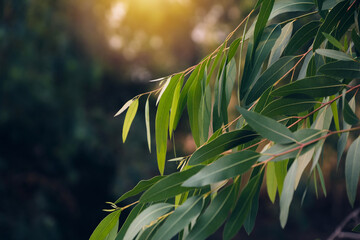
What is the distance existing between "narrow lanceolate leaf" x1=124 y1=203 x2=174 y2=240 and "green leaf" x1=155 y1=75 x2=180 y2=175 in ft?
0.43

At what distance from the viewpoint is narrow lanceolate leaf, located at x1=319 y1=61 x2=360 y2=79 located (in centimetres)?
48

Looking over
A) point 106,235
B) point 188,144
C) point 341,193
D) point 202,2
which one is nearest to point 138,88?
point 188,144

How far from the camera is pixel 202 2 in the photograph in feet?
21.9

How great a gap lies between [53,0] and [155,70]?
1.50 metres

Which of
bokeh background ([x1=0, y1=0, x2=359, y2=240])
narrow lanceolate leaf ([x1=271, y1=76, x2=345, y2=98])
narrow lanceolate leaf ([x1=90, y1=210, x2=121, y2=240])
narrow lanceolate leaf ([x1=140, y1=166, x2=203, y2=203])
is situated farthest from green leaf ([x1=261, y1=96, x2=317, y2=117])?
bokeh background ([x1=0, y1=0, x2=359, y2=240])

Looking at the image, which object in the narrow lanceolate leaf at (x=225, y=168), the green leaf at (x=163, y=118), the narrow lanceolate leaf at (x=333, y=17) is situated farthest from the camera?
the green leaf at (x=163, y=118)

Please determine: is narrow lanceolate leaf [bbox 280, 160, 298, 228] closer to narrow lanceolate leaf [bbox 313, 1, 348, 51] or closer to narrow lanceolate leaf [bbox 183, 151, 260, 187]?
narrow lanceolate leaf [bbox 183, 151, 260, 187]

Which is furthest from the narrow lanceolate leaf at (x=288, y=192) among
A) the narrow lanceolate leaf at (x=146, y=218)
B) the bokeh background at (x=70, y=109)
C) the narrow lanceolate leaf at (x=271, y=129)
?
the bokeh background at (x=70, y=109)

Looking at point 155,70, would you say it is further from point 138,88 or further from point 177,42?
point 177,42

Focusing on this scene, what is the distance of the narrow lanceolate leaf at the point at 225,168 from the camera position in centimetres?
41

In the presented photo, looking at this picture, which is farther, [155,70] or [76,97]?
[155,70]

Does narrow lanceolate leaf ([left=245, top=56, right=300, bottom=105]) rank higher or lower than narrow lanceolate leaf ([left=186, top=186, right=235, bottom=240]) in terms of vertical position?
higher

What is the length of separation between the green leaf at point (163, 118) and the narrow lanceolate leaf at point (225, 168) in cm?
21

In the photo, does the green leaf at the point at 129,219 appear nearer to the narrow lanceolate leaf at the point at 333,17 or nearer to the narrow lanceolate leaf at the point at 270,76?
the narrow lanceolate leaf at the point at 270,76
